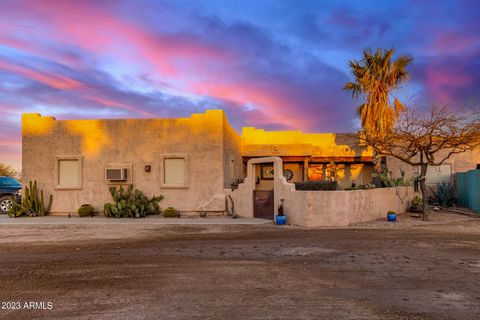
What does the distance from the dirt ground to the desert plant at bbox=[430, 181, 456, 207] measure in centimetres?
806

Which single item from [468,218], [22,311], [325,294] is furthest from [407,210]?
[22,311]

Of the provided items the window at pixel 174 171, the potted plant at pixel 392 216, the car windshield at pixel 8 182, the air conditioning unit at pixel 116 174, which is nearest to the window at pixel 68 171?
the air conditioning unit at pixel 116 174

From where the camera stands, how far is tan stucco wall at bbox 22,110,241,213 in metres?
16.2

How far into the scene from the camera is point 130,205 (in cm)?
1588

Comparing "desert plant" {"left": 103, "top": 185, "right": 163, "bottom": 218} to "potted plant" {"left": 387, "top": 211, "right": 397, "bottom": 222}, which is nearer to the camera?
"potted plant" {"left": 387, "top": 211, "right": 397, "bottom": 222}

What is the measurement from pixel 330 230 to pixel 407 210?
722cm

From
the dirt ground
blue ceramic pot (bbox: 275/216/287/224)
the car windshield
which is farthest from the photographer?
the car windshield

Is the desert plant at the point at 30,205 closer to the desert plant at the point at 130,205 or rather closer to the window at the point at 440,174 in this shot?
the desert plant at the point at 130,205

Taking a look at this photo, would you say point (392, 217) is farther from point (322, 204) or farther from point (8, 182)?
point (8, 182)

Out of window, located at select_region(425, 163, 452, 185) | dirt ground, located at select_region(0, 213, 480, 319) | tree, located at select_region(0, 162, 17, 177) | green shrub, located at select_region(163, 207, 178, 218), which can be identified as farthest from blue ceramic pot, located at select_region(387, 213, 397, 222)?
tree, located at select_region(0, 162, 17, 177)

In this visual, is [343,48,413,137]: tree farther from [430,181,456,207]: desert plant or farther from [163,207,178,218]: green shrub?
[163,207,178,218]: green shrub

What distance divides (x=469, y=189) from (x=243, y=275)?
16361 millimetres

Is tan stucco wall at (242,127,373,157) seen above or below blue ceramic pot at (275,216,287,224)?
above

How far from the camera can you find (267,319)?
14.6 feet
